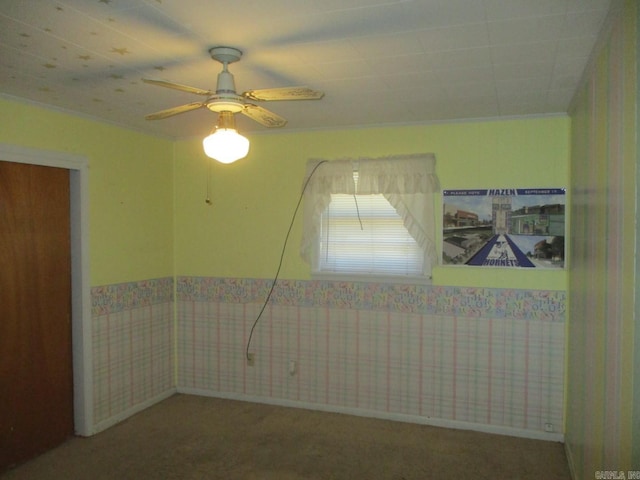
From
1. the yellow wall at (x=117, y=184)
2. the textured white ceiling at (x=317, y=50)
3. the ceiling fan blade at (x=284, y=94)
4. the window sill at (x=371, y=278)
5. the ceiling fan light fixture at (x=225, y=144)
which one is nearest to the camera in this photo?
the textured white ceiling at (x=317, y=50)

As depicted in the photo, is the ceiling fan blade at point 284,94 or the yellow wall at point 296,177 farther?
the yellow wall at point 296,177

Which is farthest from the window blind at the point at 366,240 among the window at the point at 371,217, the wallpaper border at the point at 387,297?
the wallpaper border at the point at 387,297

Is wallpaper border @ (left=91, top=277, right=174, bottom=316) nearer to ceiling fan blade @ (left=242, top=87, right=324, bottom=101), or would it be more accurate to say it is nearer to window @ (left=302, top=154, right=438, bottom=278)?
window @ (left=302, top=154, right=438, bottom=278)

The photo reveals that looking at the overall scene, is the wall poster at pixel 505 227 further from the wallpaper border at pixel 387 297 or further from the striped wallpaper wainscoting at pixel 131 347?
the striped wallpaper wainscoting at pixel 131 347

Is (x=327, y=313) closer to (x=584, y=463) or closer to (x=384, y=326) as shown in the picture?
(x=384, y=326)

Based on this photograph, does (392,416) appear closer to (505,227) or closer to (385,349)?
(385,349)

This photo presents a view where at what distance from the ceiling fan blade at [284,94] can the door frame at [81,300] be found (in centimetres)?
198

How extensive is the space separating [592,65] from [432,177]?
1.51 metres

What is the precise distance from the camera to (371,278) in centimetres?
397

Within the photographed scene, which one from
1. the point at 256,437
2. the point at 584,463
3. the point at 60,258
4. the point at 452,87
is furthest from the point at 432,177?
the point at 60,258

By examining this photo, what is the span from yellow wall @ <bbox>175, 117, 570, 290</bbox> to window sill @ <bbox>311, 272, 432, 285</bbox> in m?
0.09

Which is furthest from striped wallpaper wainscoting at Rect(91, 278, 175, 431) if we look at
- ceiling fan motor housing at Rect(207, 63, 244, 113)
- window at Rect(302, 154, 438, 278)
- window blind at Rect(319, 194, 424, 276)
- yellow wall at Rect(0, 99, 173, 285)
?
ceiling fan motor housing at Rect(207, 63, 244, 113)

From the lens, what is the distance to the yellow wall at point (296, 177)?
358cm

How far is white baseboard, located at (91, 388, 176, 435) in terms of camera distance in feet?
12.1
